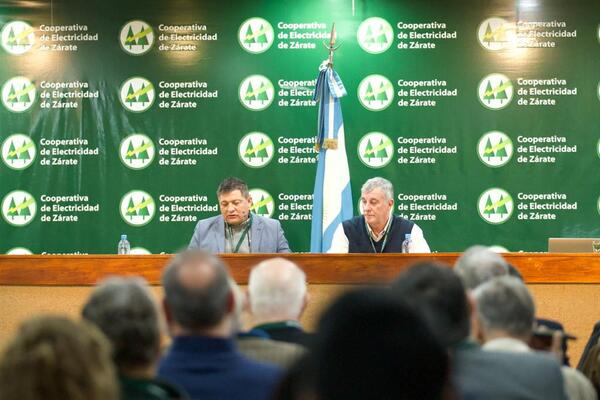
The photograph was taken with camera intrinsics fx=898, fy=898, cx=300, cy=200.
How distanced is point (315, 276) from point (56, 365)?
397cm

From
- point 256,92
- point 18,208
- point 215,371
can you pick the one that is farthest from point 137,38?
point 215,371

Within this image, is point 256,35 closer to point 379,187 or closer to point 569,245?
point 379,187

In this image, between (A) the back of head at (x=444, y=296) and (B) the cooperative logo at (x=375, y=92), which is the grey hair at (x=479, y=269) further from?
(B) the cooperative logo at (x=375, y=92)

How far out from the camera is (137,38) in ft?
25.9

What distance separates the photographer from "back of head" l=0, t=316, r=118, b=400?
134 centimetres

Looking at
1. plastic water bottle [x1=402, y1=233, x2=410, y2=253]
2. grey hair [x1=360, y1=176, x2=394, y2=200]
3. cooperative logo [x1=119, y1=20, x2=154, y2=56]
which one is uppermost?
cooperative logo [x1=119, y1=20, x2=154, y2=56]

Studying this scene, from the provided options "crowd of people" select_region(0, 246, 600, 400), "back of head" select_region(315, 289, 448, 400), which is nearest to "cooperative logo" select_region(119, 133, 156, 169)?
"crowd of people" select_region(0, 246, 600, 400)

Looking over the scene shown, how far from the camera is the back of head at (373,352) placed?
98 cm

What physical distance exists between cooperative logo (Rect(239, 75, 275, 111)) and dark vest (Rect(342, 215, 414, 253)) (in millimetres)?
1639

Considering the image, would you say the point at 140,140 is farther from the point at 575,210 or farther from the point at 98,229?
the point at 575,210

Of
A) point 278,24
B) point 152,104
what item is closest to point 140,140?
point 152,104

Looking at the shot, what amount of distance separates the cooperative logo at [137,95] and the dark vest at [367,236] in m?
2.30

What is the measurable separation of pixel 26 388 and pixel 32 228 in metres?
6.82

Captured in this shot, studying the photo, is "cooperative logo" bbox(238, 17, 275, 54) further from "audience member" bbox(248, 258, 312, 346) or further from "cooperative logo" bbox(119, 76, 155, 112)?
"audience member" bbox(248, 258, 312, 346)
